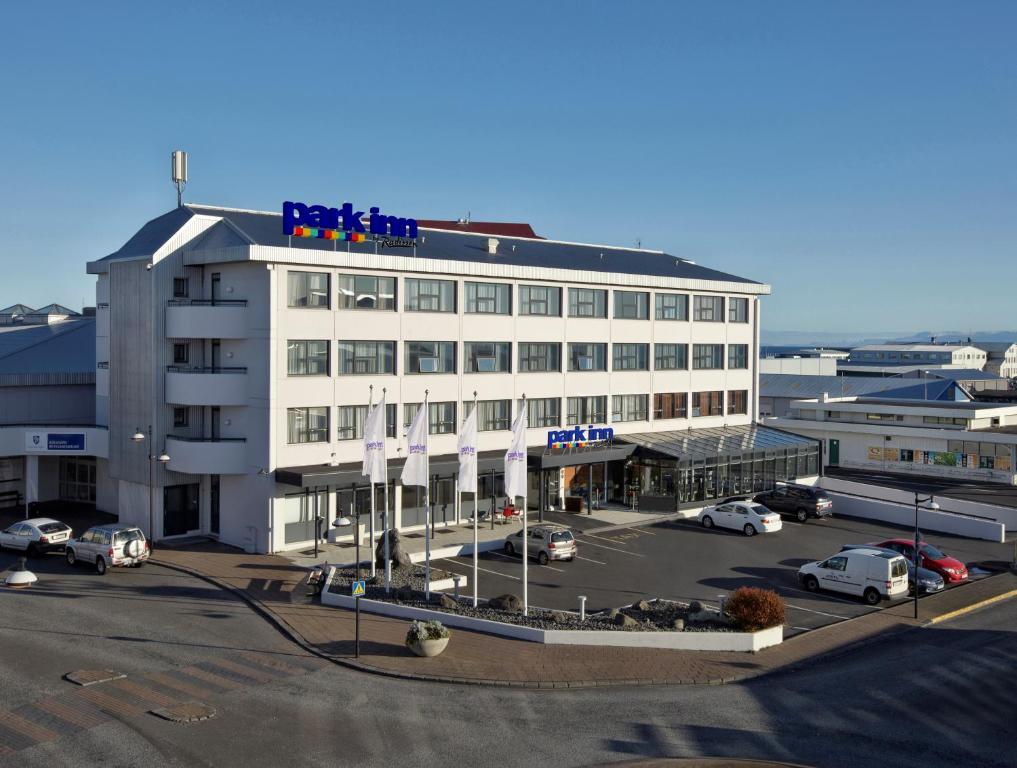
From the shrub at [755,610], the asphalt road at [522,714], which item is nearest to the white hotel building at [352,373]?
the asphalt road at [522,714]

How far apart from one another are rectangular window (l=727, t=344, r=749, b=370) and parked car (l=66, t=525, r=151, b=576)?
137ft

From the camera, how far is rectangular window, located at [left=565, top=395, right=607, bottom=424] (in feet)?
187

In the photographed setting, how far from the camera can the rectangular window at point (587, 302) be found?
56812 mm

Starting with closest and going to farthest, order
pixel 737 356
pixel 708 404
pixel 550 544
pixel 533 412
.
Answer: pixel 550 544 → pixel 533 412 → pixel 708 404 → pixel 737 356

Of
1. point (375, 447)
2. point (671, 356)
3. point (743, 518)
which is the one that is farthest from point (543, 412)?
point (375, 447)

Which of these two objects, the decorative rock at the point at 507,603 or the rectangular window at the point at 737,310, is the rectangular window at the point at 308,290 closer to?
the decorative rock at the point at 507,603

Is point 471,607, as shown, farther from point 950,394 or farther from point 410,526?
point 950,394

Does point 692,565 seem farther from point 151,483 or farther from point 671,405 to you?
point 151,483

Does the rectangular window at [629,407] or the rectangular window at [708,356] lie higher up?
the rectangular window at [708,356]

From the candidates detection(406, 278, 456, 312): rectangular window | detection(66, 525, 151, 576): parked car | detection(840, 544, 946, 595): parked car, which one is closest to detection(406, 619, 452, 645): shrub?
detection(66, 525, 151, 576): parked car

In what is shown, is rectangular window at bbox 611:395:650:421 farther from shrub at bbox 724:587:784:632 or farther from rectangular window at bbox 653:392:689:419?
shrub at bbox 724:587:784:632

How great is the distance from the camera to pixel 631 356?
198 feet

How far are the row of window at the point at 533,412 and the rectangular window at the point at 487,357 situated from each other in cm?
184

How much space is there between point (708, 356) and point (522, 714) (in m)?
44.7
